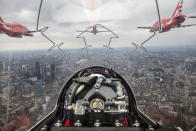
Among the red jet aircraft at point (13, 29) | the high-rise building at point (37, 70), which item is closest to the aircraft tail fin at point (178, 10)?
the red jet aircraft at point (13, 29)

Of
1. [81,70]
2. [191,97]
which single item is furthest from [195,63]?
[81,70]

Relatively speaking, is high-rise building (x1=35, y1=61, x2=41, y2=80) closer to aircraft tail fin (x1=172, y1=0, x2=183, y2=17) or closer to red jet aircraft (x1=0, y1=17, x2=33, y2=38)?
red jet aircraft (x1=0, y1=17, x2=33, y2=38)

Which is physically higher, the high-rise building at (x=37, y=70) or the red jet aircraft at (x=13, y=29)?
the red jet aircraft at (x=13, y=29)

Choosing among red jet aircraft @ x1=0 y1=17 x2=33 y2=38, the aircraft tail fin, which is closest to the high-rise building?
red jet aircraft @ x1=0 y1=17 x2=33 y2=38

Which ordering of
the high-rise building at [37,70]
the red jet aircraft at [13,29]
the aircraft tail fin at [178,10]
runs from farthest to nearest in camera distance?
the high-rise building at [37,70], the aircraft tail fin at [178,10], the red jet aircraft at [13,29]

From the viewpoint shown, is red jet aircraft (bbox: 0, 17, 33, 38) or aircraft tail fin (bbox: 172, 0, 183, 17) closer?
red jet aircraft (bbox: 0, 17, 33, 38)

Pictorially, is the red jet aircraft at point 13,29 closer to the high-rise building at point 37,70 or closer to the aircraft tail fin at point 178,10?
the high-rise building at point 37,70

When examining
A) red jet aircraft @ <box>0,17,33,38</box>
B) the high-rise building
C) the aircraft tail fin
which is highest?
the aircraft tail fin

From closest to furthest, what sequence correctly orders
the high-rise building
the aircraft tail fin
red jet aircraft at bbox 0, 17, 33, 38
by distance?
red jet aircraft at bbox 0, 17, 33, 38, the aircraft tail fin, the high-rise building
